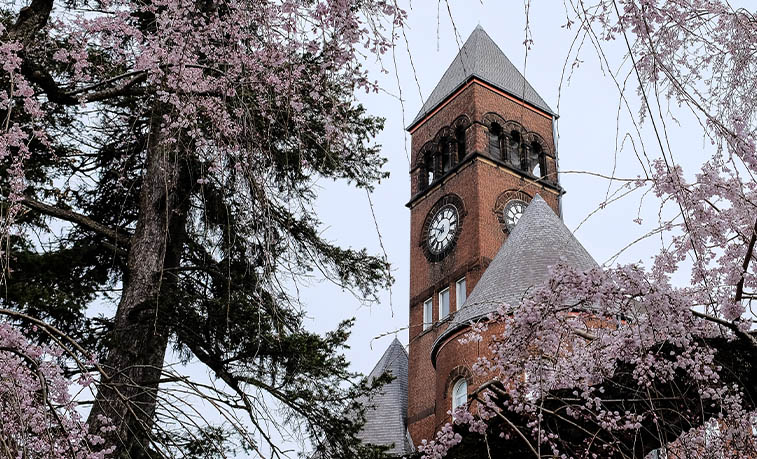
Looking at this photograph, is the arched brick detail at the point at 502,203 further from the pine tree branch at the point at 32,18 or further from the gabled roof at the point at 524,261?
the pine tree branch at the point at 32,18

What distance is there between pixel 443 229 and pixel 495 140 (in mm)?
3901

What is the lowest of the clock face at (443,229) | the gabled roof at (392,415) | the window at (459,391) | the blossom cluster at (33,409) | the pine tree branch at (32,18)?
the blossom cluster at (33,409)

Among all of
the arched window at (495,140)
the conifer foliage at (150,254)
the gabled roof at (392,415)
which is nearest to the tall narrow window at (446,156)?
the arched window at (495,140)

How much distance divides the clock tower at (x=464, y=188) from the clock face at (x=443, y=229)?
36mm

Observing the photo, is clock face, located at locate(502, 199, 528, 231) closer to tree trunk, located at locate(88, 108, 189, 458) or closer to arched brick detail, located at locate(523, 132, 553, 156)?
arched brick detail, located at locate(523, 132, 553, 156)

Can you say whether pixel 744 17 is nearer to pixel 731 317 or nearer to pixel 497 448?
pixel 731 317

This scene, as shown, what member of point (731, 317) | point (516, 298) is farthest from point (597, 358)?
point (516, 298)

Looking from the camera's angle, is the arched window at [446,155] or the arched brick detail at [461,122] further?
the arched window at [446,155]

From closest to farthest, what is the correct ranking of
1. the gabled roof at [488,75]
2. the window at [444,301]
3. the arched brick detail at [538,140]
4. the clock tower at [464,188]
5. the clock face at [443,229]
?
the clock tower at [464,188] → the window at [444,301] → the clock face at [443,229] → the arched brick detail at [538,140] → the gabled roof at [488,75]

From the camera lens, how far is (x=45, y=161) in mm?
7609

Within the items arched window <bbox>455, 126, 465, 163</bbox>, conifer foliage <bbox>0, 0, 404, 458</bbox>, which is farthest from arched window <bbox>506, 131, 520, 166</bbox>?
conifer foliage <bbox>0, 0, 404, 458</bbox>

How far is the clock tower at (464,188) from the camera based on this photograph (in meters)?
22.8

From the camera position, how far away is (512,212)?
81.0ft

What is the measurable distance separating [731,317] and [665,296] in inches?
14.2
